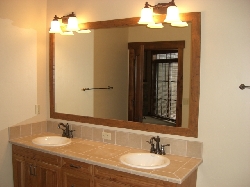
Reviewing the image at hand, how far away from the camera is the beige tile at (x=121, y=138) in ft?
8.68

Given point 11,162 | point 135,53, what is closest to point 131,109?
point 135,53

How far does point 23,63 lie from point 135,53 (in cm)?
122

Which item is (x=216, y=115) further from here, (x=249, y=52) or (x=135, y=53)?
(x=135, y=53)

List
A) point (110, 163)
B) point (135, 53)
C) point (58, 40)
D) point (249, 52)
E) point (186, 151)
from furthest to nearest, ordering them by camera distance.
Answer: point (58, 40) → point (135, 53) → point (186, 151) → point (110, 163) → point (249, 52)

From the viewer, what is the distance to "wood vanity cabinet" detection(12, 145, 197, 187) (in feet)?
6.93

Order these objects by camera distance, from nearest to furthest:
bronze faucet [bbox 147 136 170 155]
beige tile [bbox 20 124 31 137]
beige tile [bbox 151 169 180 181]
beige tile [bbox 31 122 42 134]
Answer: beige tile [bbox 151 169 180 181]
bronze faucet [bbox 147 136 170 155]
beige tile [bbox 20 124 31 137]
beige tile [bbox 31 122 42 134]

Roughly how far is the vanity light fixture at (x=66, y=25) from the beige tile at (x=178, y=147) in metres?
1.43

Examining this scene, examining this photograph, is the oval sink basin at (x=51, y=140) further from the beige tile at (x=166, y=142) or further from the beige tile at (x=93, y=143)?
the beige tile at (x=166, y=142)

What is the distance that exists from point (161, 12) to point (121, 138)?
121cm

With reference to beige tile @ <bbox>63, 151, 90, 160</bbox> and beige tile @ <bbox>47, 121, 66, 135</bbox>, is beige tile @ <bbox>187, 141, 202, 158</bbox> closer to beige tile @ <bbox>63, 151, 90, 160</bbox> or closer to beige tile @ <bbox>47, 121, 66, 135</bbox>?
beige tile @ <bbox>63, 151, 90, 160</bbox>

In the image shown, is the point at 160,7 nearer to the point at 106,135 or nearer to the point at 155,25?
the point at 155,25

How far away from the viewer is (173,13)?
2219mm

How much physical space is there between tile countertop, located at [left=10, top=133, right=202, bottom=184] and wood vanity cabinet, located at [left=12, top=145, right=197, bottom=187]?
0.05m

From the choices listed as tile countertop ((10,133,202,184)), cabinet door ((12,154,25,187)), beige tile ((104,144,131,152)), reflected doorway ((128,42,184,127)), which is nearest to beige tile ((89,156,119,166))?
tile countertop ((10,133,202,184))
